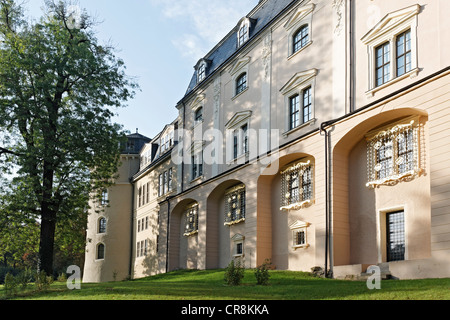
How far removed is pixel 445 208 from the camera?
1566cm

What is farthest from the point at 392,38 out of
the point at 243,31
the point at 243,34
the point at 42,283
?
the point at 42,283

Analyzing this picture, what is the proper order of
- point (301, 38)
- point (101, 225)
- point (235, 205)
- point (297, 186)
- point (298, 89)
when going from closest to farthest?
point (297, 186) → point (298, 89) → point (301, 38) → point (235, 205) → point (101, 225)

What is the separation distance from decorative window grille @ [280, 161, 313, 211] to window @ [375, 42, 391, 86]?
16.3 feet

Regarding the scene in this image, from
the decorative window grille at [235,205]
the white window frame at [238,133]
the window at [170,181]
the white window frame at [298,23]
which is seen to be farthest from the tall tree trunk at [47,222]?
the white window frame at [298,23]

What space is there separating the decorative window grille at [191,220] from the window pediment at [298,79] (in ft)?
38.8

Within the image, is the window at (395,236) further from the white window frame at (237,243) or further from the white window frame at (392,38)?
the white window frame at (237,243)

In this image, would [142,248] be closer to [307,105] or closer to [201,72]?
[201,72]

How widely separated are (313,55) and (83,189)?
49.6 feet

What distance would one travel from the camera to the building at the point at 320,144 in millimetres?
17578

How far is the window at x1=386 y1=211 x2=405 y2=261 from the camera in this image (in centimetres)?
1839

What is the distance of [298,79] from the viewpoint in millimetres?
24375

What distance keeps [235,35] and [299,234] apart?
1433 cm

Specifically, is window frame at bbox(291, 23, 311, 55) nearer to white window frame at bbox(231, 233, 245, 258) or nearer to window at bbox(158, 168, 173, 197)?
white window frame at bbox(231, 233, 245, 258)
